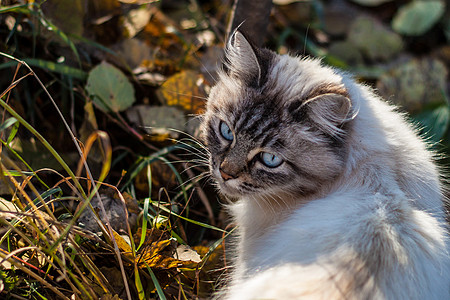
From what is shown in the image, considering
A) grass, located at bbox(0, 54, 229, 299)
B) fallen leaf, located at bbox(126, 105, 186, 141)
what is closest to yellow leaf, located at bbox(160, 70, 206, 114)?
fallen leaf, located at bbox(126, 105, 186, 141)

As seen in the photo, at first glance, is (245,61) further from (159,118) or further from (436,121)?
(436,121)

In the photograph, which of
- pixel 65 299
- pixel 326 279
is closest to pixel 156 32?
pixel 65 299

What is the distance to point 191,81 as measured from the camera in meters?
2.77

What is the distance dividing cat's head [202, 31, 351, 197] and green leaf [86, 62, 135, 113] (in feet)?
2.47

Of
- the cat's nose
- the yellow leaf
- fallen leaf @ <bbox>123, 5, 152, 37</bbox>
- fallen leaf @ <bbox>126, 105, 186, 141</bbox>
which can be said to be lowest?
fallen leaf @ <bbox>126, 105, 186, 141</bbox>

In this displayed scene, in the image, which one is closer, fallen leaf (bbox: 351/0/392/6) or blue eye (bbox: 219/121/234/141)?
blue eye (bbox: 219/121/234/141)

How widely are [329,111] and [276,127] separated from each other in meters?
0.23

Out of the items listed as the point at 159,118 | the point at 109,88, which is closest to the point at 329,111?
the point at 159,118

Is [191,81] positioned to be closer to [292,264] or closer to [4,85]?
[4,85]

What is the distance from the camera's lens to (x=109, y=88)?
2.54 m

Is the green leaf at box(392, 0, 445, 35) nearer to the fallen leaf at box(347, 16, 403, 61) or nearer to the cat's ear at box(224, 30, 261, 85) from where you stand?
the fallen leaf at box(347, 16, 403, 61)

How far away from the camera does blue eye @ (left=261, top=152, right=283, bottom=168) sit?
184 centimetres

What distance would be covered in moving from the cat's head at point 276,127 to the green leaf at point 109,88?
751mm

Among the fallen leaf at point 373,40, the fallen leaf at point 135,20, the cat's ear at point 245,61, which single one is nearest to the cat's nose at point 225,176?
the cat's ear at point 245,61
